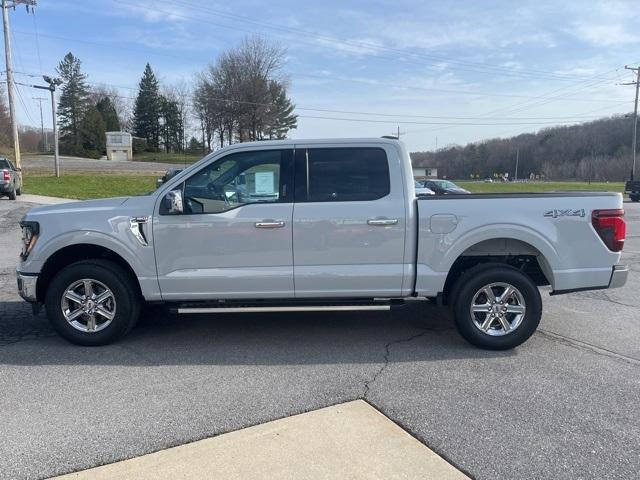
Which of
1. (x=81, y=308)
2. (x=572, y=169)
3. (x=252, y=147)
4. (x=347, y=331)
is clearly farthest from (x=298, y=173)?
(x=572, y=169)

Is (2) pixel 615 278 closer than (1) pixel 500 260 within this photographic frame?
Yes

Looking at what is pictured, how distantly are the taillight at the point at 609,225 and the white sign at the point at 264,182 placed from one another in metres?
3.06

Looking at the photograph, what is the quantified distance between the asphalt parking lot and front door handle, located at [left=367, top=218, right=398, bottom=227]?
122 cm

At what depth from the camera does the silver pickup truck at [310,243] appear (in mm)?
4668

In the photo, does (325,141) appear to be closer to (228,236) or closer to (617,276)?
(228,236)

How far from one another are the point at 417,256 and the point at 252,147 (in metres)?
1.91

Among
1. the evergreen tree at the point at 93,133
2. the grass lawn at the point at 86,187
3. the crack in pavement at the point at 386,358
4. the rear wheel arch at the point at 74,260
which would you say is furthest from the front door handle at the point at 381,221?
the evergreen tree at the point at 93,133

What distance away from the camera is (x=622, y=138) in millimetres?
127625

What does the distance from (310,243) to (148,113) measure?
93446 mm

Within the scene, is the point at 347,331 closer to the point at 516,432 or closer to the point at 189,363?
the point at 189,363

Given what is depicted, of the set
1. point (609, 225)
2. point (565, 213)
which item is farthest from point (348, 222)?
point (609, 225)

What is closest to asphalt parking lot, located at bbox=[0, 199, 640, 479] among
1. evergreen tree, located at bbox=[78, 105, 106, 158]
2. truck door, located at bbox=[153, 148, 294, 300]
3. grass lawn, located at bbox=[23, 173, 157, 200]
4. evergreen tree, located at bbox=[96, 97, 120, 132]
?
truck door, located at bbox=[153, 148, 294, 300]

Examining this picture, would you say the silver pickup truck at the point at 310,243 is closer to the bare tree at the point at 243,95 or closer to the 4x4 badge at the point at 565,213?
the 4x4 badge at the point at 565,213

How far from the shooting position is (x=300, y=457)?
297 cm
